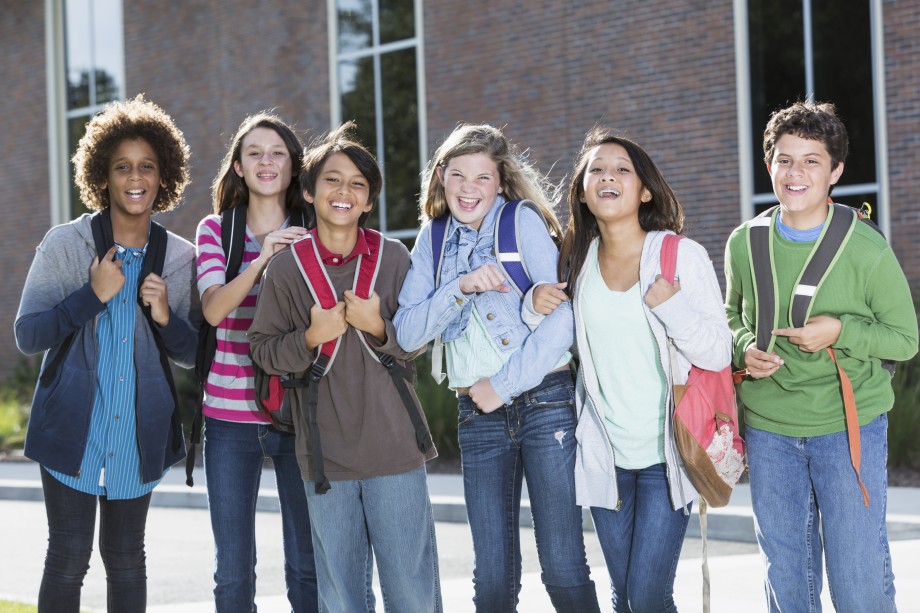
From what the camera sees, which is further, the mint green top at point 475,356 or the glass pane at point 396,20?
the glass pane at point 396,20

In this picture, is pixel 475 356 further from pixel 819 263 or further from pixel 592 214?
Result: pixel 819 263

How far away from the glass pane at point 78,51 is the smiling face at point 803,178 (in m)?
17.9

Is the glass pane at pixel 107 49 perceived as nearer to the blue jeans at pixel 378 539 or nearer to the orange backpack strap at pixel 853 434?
the blue jeans at pixel 378 539

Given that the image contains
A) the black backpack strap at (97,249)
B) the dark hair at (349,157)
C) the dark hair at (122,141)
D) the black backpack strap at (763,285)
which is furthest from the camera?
the dark hair at (122,141)

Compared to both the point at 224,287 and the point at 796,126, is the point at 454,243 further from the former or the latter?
the point at 796,126

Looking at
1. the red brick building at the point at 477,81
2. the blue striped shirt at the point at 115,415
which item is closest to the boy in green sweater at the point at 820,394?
the blue striped shirt at the point at 115,415

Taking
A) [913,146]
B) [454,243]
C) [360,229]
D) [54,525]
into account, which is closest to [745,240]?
[454,243]

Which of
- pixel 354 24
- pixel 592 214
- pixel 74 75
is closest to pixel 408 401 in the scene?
pixel 592 214

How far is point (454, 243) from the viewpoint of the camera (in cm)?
409

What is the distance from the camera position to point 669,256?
3.83 meters

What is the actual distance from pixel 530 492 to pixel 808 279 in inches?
47.6

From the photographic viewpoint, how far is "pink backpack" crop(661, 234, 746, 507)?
3.72 metres

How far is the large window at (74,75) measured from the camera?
64.1ft

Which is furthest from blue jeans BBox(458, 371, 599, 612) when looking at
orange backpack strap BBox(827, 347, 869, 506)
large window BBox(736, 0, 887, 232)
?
large window BBox(736, 0, 887, 232)
